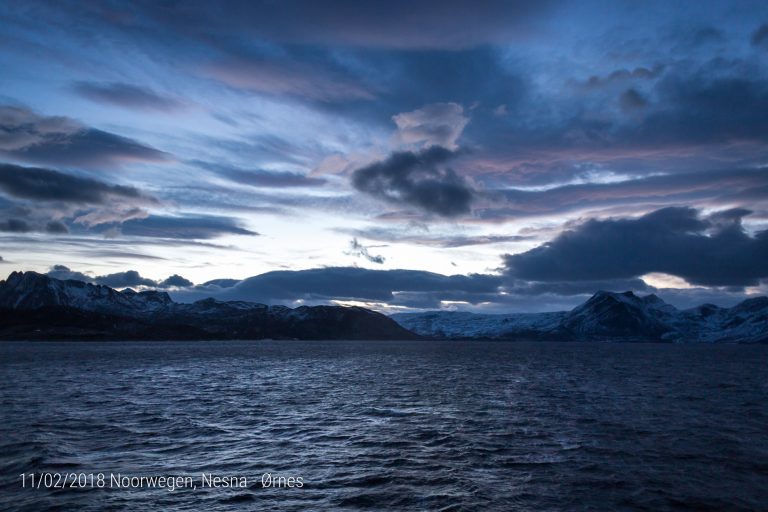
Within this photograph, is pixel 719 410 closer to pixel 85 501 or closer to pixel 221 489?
pixel 221 489

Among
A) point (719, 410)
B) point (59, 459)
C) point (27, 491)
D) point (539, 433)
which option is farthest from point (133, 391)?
point (719, 410)

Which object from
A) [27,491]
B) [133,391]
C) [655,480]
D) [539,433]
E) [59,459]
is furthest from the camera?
[133,391]

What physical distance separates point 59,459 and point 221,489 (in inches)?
569

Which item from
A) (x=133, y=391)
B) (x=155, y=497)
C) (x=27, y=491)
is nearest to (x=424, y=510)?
(x=155, y=497)

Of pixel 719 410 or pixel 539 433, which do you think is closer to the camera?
pixel 539 433

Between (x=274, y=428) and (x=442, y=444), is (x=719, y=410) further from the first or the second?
(x=274, y=428)

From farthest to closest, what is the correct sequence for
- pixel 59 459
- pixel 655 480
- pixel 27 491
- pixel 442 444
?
pixel 442 444 < pixel 59 459 < pixel 655 480 < pixel 27 491

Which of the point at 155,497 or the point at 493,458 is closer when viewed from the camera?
the point at 155,497

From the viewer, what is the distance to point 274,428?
47750mm

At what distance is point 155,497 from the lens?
90.4 feet

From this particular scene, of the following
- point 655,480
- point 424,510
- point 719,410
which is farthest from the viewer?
point 719,410

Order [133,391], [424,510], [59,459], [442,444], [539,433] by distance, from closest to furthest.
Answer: [424,510], [59,459], [442,444], [539,433], [133,391]

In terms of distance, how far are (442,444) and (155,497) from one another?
73.4 feet

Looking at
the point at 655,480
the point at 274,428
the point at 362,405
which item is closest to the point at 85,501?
the point at 274,428
